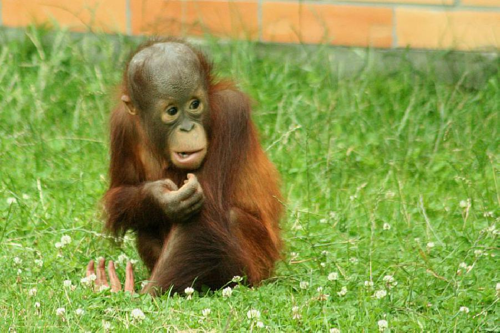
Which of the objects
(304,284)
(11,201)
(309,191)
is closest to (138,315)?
(304,284)

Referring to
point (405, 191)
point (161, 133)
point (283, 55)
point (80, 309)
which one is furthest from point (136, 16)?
point (80, 309)

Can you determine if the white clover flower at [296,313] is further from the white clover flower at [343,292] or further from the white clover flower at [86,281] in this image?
the white clover flower at [86,281]

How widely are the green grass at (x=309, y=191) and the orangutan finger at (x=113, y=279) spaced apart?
0.45ft

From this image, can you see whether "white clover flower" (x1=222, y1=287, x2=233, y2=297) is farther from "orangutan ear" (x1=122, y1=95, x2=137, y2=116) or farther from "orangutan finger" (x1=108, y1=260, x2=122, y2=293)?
"orangutan ear" (x1=122, y1=95, x2=137, y2=116)

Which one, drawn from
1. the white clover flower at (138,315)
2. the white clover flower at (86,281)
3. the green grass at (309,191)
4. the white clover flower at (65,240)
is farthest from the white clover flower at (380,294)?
the white clover flower at (65,240)

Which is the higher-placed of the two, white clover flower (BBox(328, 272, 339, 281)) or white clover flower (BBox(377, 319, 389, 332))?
white clover flower (BBox(377, 319, 389, 332))

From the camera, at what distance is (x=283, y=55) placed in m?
6.44

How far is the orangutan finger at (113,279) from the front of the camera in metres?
4.04

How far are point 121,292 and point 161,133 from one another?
2.09 feet

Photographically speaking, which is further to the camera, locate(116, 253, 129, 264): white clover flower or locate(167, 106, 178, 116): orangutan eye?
locate(116, 253, 129, 264): white clover flower

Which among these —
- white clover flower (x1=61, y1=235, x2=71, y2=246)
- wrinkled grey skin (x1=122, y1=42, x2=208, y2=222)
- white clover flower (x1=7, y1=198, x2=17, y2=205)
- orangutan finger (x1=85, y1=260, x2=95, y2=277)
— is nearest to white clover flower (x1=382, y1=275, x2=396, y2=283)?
A: wrinkled grey skin (x1=122, y1=42, x2=208, y2=222)

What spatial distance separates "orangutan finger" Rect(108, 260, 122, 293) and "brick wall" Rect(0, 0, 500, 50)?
2.56 m

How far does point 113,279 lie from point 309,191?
1.37 metres

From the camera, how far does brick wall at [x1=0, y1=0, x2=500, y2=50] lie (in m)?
6.18
